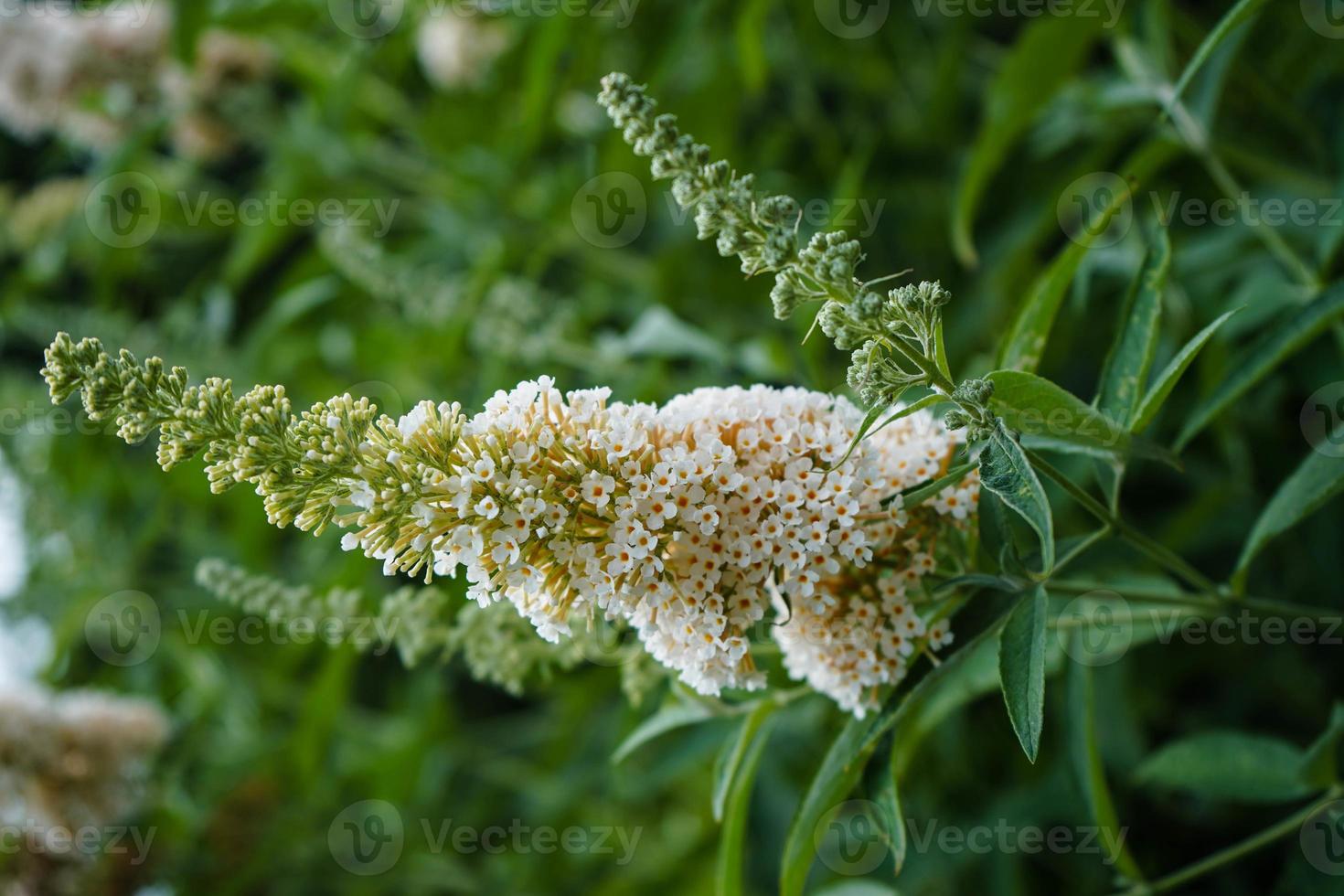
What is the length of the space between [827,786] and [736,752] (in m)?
0.13

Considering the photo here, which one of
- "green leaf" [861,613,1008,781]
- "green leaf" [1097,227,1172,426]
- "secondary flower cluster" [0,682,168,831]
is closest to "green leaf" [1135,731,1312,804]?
"green leaf" [861,613,1008,781]

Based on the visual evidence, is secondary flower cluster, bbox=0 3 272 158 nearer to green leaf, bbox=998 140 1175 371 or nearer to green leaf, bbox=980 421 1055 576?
green leaf, bbox=998 140 1175 371

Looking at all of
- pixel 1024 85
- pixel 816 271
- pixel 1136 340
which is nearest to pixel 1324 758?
pixel 1136 340

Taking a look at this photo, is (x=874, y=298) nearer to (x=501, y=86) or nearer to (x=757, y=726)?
(x=757, y=726)

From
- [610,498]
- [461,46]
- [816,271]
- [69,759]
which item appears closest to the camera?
[816,271]

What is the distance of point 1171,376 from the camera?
1.03 metres

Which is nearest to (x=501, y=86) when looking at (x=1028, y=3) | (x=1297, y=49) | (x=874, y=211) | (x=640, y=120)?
(x=874, y=211)

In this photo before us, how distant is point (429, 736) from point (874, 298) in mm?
2253

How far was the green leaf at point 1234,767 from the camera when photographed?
58.0 inches

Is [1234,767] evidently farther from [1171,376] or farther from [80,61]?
[80,61]

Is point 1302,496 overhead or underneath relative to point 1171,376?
underneath

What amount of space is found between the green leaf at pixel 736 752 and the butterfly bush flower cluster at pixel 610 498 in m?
0.16

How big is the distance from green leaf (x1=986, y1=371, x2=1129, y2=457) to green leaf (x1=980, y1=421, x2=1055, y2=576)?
0.12 feet

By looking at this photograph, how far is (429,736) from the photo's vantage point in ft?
9.22
